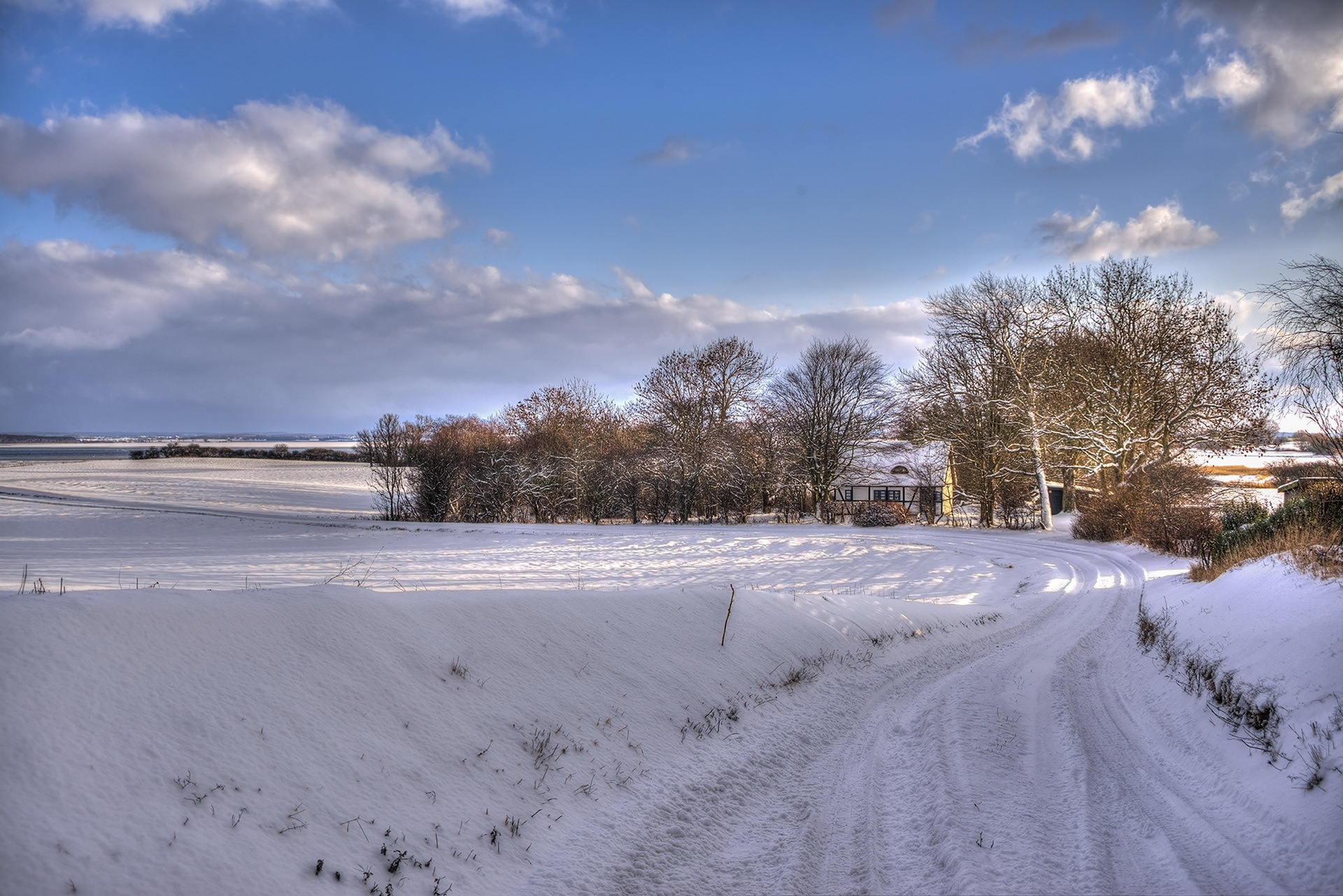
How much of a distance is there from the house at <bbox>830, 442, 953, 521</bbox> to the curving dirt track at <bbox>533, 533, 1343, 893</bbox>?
29.4 m

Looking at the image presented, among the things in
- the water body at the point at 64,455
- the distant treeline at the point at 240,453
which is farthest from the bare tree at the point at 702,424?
the water body at the point at 64,455

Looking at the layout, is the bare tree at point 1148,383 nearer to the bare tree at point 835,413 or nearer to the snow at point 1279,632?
the bare tree at point 835,413

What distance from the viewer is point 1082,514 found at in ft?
87.1

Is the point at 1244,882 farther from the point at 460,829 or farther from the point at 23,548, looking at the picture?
the point at 23,548

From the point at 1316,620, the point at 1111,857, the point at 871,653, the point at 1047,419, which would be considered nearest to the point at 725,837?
the point at 1111,857

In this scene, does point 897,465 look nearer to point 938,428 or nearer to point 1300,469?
point 938,428

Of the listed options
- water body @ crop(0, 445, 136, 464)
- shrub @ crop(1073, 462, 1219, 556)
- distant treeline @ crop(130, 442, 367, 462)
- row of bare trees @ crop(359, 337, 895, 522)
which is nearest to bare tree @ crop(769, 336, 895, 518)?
row of bare trees @ crop(359, 337, 895, 522)

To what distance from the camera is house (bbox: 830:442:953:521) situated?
36.9m

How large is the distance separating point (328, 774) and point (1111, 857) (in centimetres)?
570

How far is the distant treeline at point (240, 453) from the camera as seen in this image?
263 ft

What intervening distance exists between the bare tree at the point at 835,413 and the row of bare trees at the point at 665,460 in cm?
6

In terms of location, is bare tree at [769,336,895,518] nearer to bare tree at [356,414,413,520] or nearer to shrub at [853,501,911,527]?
shrub at [853,501,911,527]

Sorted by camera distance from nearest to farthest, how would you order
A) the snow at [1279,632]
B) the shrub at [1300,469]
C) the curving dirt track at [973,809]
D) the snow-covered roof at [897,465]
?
the curving dirt track at [973,809]
the snow at [1279,632]
the shrub at [1300,469]
the snow-covered roof at [897,465]

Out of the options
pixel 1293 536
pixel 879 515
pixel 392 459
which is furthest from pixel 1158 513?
pixel 392 459
